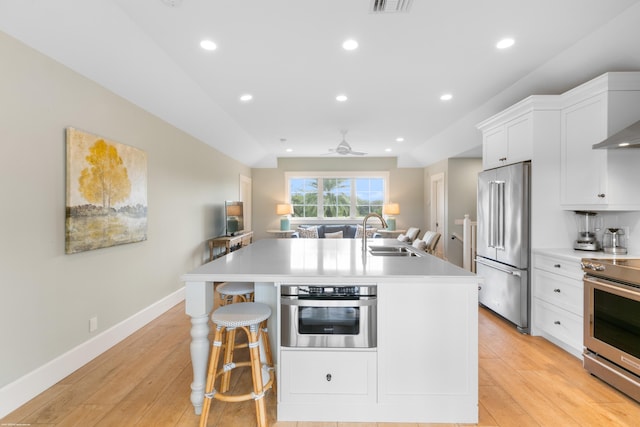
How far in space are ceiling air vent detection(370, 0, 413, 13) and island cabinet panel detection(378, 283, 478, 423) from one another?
5.77ft

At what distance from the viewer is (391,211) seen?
784cm

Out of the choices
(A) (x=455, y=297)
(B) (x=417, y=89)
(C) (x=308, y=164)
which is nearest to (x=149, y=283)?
(A) (x=455, y=297)

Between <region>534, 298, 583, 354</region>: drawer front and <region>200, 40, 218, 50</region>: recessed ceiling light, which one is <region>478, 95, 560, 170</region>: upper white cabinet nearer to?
<region>534, 298, 583, 354</region>: drawer front

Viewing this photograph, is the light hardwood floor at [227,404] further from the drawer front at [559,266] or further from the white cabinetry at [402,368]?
the drawer front at [559,266]

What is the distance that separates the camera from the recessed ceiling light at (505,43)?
255 centimetres

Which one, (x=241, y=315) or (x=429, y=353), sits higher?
(x=241, y=315)

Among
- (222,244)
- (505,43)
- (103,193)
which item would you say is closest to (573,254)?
(505,43)

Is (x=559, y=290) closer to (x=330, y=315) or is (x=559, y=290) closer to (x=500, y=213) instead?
(x=500, y=213)

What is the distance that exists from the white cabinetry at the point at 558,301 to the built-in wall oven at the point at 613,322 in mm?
246

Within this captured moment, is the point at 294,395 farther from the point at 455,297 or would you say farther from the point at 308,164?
the point at 308,164

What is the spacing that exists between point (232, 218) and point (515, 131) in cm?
455

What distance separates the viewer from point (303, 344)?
71.4 inches

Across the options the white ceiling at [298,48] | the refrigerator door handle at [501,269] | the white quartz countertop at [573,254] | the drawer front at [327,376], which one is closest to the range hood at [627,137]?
the white ceiling at [298,48]

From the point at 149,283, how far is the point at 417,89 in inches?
147
